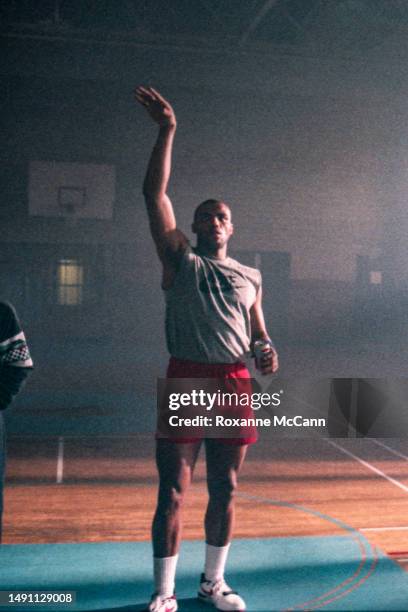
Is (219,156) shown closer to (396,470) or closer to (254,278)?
(396,470)

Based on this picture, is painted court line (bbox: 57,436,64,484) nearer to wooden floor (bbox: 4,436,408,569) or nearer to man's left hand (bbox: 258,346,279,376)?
wooden floor (bbox: 4,436,408,569)

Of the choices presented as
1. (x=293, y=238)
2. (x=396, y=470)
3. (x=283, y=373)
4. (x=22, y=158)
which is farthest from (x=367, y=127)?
(x=396, y=470)

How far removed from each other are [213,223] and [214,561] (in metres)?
1.25

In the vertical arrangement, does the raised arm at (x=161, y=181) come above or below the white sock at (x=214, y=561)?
above

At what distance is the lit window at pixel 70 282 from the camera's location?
12492 mm

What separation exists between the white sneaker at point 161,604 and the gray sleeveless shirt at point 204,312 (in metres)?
0.85

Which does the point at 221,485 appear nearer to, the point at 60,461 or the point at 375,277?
the point at 60,461

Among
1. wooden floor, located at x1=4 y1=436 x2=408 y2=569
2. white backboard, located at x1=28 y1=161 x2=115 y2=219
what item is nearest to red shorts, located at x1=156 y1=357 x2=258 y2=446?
wooden floor, located at x1=4 y1=436 x2=408 y2=569

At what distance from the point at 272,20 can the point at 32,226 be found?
5352mm

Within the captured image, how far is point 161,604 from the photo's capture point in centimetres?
254

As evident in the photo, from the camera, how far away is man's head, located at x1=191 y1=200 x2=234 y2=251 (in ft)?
8.55

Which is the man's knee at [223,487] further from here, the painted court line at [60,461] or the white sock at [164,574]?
the painted court line at [60,461]

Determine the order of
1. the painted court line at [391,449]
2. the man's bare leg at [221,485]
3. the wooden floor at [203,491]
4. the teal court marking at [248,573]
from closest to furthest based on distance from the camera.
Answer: the man's bare leg at [221,485] → the teal court marking at [248,573] → the wooden floor at [203,491] → the painted court line at [391,449]

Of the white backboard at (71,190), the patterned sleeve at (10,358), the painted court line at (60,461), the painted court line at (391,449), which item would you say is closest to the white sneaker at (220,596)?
the patterned sleeve at (10,358)
